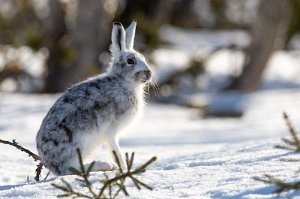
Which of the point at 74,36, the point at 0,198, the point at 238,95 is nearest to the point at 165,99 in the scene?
the point at 238,95

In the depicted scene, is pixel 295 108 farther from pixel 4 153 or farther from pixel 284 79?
pixel 4 153

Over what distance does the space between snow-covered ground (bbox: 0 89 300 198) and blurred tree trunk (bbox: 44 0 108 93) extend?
0.87m

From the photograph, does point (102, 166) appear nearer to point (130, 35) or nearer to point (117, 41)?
point (117, 41)

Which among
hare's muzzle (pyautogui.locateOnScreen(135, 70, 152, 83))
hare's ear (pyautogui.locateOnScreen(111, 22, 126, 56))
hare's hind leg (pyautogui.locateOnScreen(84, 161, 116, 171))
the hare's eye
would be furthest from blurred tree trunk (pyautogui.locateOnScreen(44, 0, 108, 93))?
hare's hind leg (pyautogui.locateOnScreen(84, 161, 116, 171))

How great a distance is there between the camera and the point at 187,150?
24.0 ft

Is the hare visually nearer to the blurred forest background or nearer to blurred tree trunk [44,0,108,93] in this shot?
the blurred forest background

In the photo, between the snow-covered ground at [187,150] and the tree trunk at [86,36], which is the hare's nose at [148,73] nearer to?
Result: the snow-covered ground at [187,150]

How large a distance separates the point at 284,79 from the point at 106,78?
540 inches

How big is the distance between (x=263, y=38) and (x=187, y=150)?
25.9ft

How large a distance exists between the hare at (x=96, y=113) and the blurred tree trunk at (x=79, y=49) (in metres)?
7.59

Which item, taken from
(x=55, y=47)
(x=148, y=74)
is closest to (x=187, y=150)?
(x=148, y=74)

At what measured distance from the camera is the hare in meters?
4.94

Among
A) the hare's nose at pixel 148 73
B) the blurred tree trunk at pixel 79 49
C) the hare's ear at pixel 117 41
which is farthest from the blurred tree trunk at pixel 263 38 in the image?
the hare's nose at pixel 148 73

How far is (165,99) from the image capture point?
15.3 metres
